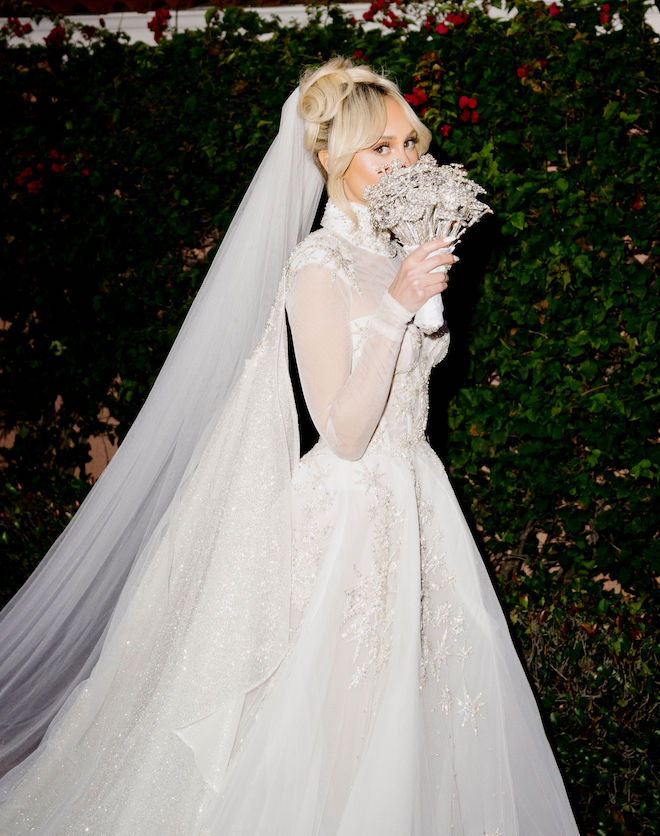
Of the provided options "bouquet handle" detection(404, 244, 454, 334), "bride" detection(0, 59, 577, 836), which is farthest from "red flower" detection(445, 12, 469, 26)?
"bouquet handle" detection(404, 244, 454, 334)

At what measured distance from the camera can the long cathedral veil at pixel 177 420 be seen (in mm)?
2275

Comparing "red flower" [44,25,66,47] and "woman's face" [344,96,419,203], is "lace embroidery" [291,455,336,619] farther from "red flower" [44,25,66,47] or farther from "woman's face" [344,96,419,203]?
"red flower" [44,25,66,47]

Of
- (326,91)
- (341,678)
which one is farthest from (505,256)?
(341,678)

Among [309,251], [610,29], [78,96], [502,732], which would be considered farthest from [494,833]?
[78,96]

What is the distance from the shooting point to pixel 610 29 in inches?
126

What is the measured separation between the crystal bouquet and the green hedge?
64.0 inches

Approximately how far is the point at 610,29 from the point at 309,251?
2.17m

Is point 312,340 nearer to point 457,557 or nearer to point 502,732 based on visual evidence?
point 457,557

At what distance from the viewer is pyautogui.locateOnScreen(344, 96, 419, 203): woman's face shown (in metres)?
2.17

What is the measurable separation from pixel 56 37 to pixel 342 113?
3.01 meters

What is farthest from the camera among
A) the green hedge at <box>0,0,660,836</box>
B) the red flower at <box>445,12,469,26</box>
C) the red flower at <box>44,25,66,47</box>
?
the red flower at <box>44,25,66,47</box>

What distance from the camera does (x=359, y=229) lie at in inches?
89.0

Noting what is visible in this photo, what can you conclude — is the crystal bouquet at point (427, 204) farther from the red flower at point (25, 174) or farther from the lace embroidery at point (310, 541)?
the red flower at point (25, 174)

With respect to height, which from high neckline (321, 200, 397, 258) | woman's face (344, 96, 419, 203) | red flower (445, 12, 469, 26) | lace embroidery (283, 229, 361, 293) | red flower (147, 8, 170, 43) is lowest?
lace embroidery (283, 229, 361, 293)
